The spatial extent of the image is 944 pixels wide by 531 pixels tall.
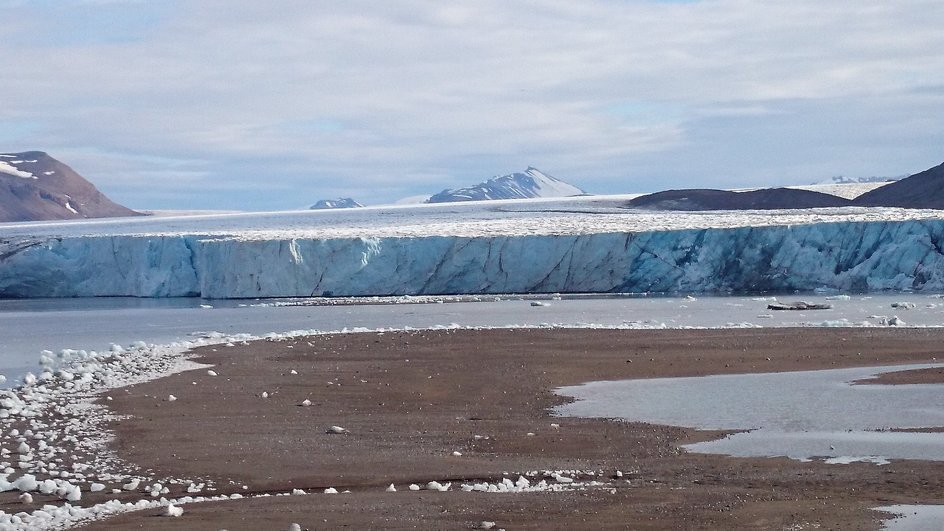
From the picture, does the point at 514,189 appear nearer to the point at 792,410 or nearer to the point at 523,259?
the point at 523,259

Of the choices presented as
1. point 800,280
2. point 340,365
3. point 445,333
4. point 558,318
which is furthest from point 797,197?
point 340,365

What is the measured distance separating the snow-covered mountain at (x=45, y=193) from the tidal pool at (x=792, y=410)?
90.3 meters

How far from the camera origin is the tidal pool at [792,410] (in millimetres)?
7875

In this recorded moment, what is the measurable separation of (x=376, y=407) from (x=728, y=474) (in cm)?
411

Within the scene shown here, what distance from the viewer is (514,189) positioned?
421 feet

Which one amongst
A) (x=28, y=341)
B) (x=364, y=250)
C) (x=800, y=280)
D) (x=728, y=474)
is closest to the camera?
(x=728, y=474)

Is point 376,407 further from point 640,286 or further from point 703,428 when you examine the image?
point 640,286

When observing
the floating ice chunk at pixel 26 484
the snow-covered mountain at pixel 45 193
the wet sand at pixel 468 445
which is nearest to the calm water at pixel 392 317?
the wet sand at pixel 468 445

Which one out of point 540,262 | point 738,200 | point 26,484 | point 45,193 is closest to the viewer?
point 26,484

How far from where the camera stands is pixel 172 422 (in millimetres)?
9523

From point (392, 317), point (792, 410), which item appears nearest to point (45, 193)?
point (392, 317)

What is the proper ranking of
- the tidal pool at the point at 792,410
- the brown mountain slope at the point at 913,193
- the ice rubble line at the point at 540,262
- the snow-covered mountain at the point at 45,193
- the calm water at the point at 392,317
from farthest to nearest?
the snow-covered mountain at the point at 45,193 < the brown mountain slope at the point at 913,193 < the ice rubble line at the point at 540,262 < the calm water at the point at 392,317 < the tidal pool at the point at 792,410

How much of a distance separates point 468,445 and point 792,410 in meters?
3.09

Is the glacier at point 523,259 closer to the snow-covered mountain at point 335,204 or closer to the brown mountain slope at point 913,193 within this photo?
the brown mountain slope at point 913,193
